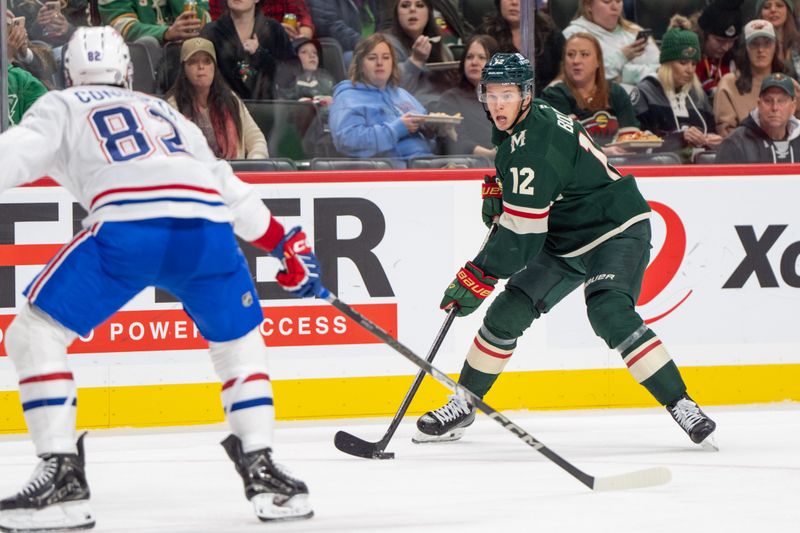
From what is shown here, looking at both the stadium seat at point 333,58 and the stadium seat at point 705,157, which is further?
the stadium seat at point 705,157

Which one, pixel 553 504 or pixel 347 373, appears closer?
pixel 553 504

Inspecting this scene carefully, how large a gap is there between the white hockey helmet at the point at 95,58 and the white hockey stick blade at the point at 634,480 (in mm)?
1503

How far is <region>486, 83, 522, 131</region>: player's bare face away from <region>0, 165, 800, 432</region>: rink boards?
0.86m

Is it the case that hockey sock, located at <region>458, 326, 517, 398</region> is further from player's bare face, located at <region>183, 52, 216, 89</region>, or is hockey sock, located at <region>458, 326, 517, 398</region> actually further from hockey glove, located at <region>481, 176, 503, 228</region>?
player's bare face, located at <region>183, 52, 216, 89</region>

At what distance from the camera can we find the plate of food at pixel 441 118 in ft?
16.5

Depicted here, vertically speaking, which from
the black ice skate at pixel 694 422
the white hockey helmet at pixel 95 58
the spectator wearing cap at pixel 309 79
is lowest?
the black ice skate at pixel 694 422

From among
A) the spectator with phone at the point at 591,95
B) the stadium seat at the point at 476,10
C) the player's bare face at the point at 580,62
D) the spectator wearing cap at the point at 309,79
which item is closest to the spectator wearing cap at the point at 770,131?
the spectator with phone at the point at 591,95

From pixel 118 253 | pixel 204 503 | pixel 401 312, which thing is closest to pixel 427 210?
pixel 401 312

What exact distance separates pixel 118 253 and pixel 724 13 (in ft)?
11.8

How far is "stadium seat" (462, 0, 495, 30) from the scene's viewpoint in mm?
5215

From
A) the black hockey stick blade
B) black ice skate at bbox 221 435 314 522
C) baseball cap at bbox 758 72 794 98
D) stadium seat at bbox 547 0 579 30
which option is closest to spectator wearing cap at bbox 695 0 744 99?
baseball cap at bbox 758 72 794 98

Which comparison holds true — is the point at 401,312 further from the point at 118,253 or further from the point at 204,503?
the point at 118,253

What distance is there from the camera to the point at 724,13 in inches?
220

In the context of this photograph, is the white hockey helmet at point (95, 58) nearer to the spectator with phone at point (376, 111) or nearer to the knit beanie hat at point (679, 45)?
the spectator with phone at point (376, 111)
